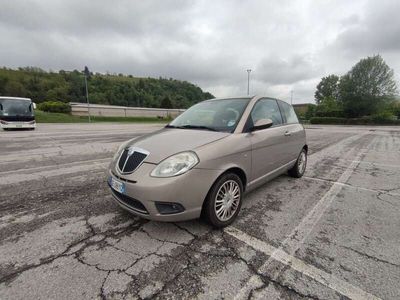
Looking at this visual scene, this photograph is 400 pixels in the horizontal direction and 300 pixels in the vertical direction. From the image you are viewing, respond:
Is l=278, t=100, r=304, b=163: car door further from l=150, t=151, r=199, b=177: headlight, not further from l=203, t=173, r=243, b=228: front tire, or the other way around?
l=150, t=151, r=199, b=177: headlight

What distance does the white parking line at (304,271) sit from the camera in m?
1.82

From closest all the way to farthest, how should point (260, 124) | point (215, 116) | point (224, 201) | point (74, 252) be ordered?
point (74, 252), point (224, 201), point (260, 124), point (215, 116)

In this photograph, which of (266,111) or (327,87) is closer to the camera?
(266,111)

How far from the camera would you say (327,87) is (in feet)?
260

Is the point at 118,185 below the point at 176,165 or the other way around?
below

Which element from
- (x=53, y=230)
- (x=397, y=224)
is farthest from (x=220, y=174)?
(x=397, y=224)

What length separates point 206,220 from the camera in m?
2.68

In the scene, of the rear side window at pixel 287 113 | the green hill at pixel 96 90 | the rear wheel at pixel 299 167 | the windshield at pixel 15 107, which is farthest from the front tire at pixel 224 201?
the green hill at pixel 96 90

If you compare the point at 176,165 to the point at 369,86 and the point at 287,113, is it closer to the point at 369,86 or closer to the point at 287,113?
the point at 287,113

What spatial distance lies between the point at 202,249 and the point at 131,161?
1.25m

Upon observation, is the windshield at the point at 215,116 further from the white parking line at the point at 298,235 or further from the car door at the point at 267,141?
the white parking line at the point at 298,235

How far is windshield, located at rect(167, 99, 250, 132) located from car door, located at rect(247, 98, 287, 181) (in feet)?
0.75

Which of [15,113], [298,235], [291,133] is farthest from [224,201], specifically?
[15,113]

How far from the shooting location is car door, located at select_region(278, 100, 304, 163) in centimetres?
421
